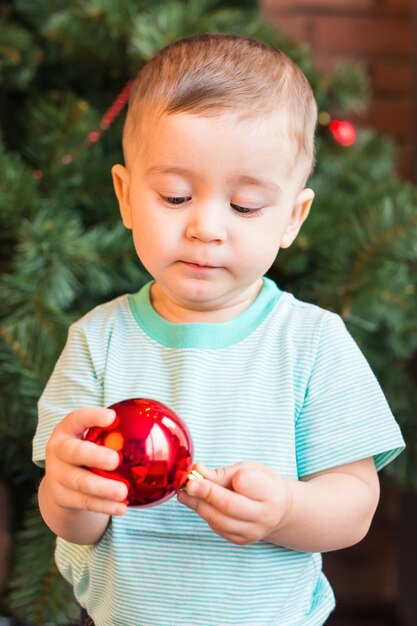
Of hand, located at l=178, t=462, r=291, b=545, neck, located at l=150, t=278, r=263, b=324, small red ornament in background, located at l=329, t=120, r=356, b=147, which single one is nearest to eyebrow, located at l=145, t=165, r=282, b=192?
neck, located at l=150, t=278, r=263, b=324

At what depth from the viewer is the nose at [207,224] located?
65 centimetres

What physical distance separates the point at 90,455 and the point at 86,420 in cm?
3

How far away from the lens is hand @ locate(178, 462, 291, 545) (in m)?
0.60

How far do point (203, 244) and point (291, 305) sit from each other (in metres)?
0.14

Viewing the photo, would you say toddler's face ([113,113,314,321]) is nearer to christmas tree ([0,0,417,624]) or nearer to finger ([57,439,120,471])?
finger ([57,439,120,471])

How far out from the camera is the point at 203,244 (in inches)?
26.2

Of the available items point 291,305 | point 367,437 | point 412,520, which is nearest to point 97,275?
point 291,305

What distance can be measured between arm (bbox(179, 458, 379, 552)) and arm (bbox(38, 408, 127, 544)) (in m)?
0.06

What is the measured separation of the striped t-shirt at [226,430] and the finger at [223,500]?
0.07 meters

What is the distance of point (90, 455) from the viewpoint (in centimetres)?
59

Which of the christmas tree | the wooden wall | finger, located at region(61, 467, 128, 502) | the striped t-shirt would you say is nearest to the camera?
finger, located at region(61, 467, 128, 502)

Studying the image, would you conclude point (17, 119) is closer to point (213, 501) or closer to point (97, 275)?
point (97, 275)

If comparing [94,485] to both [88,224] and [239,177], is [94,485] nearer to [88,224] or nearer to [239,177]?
[239,177]

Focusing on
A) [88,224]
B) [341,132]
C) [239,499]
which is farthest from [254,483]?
[341,132]
